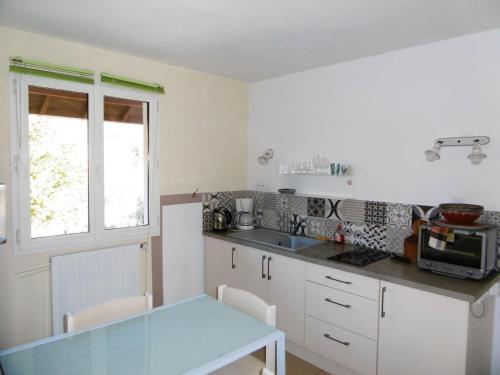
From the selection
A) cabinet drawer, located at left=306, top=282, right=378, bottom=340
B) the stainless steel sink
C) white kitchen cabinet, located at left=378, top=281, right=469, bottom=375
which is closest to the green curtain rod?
the stainless steel sink

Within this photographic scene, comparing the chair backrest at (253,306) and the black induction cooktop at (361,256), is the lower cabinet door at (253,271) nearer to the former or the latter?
the black induction cooktop at (361,256)

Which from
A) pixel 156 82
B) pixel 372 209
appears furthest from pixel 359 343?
pixel 156 82

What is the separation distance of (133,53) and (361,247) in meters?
2.45

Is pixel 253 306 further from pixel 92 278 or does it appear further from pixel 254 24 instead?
pixel 254 24

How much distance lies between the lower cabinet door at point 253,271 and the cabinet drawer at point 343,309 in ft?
1.51

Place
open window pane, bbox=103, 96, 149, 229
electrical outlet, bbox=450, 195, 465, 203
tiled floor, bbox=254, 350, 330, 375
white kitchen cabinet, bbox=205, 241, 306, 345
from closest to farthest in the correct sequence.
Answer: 1. electrical outlet, bbox=450, 195, 465, 203
2. tiled floor, bbox=254, 350, 330, 375
3. white kitchen cabinet, bbox=205, 241, 306, 345
4. open window pane, bbox=103, 96, 149, 229

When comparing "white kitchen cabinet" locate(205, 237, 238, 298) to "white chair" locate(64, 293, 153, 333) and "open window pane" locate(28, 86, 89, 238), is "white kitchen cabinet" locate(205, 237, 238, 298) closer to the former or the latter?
"open window pane" locate(28, 86, 89, 238)

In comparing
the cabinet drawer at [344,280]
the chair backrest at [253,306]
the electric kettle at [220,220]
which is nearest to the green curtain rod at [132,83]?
the electric kettle at [220,220]

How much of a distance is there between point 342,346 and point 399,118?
1.74 meters

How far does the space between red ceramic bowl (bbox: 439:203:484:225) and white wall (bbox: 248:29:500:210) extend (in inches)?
6.5

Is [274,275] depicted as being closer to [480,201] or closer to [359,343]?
[359,343]

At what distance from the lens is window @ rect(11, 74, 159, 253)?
8.07 feet

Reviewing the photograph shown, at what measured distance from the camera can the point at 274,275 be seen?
293 centimetres

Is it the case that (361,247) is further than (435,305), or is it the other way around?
(361,247)
